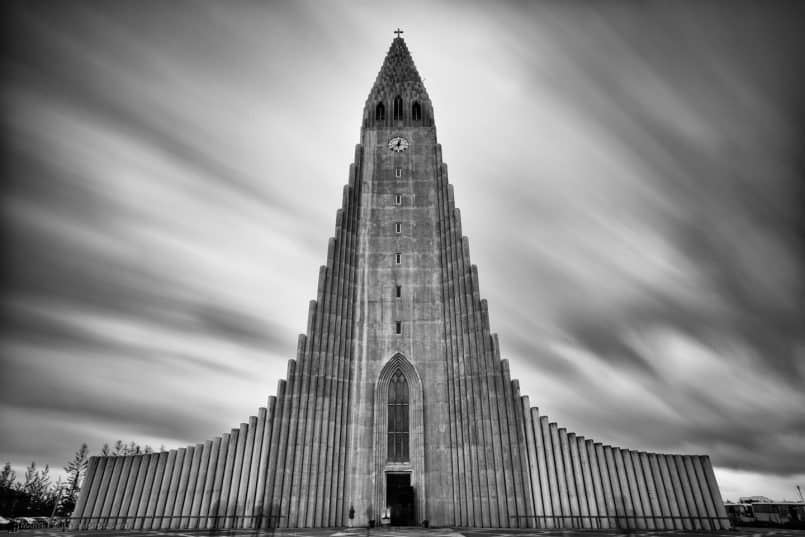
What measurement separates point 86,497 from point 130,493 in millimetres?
2812

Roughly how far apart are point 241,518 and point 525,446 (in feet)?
57.2

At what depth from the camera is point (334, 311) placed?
Result: 103 feet

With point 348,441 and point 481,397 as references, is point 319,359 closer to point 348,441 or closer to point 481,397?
point 348,441

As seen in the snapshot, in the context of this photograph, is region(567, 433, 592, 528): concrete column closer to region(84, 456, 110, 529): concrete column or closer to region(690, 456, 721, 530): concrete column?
region(690, 456, 721, 530): concrete column

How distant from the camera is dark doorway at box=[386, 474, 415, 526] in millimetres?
27406

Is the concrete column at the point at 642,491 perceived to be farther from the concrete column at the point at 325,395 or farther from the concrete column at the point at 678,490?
the concrete column at the point at 325,395

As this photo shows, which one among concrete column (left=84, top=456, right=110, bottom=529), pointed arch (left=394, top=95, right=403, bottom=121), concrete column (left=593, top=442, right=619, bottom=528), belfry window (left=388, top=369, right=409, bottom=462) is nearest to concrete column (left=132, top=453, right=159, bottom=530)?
concrete column (left=84, top=456, right=110, bottom=529)

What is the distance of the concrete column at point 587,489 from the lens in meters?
25.7

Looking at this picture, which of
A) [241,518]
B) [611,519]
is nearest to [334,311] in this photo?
[241,518]

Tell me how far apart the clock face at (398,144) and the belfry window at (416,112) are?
10.2 feet

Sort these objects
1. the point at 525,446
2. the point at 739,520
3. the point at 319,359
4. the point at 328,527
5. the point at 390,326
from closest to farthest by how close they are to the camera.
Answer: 1. the point at 328,527
2. the point at 525,446
3. the point at 319,359
4. the point at 390,326
5. the point at 739,520

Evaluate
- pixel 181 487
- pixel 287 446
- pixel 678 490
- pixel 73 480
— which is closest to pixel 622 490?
pixel 678 490

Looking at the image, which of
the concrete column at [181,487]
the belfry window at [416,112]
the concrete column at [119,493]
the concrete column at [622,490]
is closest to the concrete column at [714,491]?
the concrete column at [622,490]

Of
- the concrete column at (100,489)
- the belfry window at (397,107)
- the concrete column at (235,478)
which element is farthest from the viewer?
the belfry window at (397,107)
